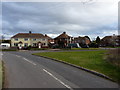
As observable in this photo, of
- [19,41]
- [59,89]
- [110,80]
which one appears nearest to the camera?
[59,89]

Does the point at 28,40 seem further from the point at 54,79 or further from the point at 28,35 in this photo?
the point at 54,79

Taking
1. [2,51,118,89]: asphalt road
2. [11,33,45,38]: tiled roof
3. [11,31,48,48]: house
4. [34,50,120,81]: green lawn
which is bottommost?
[2,51,118,89]: asphalt road

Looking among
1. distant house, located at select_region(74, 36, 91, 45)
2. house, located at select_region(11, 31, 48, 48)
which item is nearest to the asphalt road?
house, located at select_region(11, 31, 48, 48)

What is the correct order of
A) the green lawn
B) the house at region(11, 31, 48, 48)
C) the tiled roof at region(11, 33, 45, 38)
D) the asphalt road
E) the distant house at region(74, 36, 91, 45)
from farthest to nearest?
the distant house at region(74, 36, 91, 45) → the tiled roof at region(11, 33, 45, 38) → the house at region(11, 31, 48, 48) → the green lawn → the asphalt road

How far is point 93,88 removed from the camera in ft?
24.0

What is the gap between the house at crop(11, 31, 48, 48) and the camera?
73.0 metres

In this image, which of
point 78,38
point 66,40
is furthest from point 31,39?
point 78,38

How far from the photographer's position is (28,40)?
74.7 m

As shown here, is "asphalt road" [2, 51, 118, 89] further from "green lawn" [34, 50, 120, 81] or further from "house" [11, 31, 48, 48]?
"house" [11, 31, 48, 48]

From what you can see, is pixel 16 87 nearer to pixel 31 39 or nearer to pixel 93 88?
pixel 93 88

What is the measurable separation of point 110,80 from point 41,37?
69.4 meters

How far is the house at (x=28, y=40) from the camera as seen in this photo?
73.0 m

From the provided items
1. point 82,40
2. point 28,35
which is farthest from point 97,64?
point 82,40

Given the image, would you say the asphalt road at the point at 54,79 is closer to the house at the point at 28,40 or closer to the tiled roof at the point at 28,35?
the house at the point at 28,40
